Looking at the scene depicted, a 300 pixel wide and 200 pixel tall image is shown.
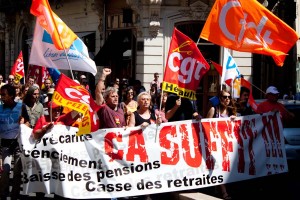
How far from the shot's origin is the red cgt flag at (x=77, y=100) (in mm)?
8977

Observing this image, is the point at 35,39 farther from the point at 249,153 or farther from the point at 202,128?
the point at 249,153

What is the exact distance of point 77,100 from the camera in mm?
9031

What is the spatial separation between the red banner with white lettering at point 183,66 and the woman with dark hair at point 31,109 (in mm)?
1944

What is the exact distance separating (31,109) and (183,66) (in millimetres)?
2217

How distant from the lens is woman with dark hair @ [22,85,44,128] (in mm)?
9938

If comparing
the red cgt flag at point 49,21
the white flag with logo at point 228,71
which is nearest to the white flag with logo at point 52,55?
the red cgt flag at point 49,21

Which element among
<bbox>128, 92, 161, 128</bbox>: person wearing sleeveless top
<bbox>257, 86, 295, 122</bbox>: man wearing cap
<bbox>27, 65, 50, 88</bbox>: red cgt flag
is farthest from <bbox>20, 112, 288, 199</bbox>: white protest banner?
<bbox>27, 65, 50, 88</bbox>: red cgt flag

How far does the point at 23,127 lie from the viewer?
9258 millimetres

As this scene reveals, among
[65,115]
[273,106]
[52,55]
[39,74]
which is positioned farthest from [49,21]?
[39,74]

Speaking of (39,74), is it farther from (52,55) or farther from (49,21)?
(49,21)

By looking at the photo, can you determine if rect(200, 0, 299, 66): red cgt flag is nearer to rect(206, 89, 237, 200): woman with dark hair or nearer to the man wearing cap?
rect(206, 89, 237, 200): woman with dark hair

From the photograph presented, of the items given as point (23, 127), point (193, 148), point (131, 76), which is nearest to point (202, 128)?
point (193, 148)

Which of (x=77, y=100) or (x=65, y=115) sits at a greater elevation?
(x=77, y=100)

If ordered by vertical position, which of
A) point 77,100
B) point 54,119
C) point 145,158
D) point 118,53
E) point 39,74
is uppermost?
point 118,53
